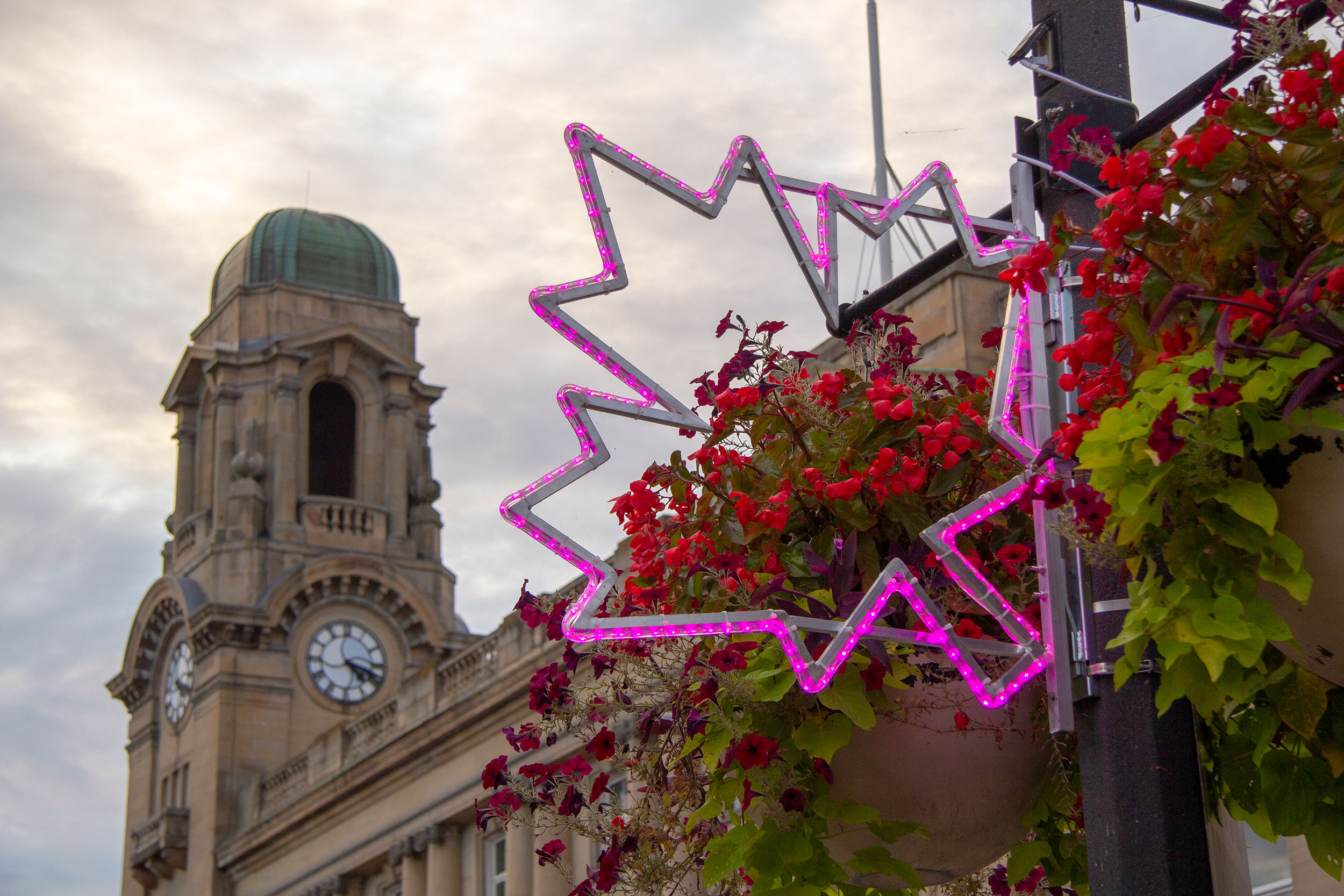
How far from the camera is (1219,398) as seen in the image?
3.79 m

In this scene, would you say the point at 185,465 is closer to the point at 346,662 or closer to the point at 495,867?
the point at 346,662

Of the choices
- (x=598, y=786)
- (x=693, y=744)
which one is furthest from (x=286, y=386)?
(x=693, y=744)

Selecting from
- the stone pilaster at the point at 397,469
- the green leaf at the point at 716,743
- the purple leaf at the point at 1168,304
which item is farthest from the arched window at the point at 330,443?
the purple leaf at the point at 1168,304

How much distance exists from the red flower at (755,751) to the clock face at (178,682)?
47288 mm

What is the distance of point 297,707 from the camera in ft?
163

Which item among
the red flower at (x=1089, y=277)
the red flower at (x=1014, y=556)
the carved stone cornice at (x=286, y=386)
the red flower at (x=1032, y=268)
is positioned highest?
the carved stone cornice at (x=286, y=386)

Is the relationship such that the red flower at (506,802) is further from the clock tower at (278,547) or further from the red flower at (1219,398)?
the clock tower at (278,547)

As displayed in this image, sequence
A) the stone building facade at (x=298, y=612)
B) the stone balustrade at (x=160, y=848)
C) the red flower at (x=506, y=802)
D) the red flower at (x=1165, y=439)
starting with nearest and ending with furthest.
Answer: the red flower at (x=1165, y=439) < the red flower at (x=506, y=802) < the stone building facade at (x=298, y=612) < the stone balustrade at (x=160, y=848)

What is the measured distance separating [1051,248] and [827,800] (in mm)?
1663

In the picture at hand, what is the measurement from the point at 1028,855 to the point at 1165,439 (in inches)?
92.9

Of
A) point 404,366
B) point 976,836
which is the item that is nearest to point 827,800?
point 976,836

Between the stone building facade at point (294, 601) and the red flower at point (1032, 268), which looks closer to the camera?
the red flower at point (1032, 268)

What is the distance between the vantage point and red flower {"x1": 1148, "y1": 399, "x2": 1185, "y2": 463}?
12.3 feet

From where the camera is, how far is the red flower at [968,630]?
4.99m
